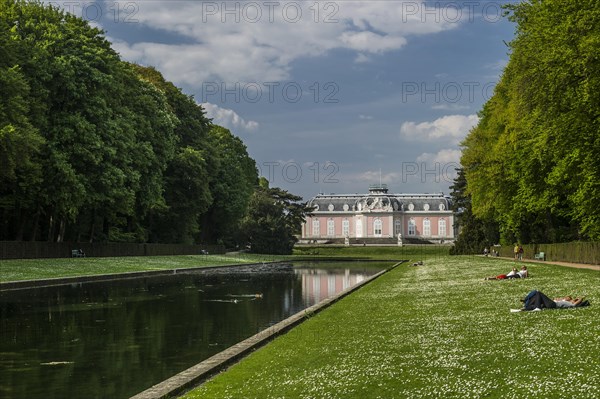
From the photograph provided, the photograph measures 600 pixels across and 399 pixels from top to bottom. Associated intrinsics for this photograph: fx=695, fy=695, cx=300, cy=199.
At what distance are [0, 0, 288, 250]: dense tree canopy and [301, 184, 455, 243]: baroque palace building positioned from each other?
323 feet

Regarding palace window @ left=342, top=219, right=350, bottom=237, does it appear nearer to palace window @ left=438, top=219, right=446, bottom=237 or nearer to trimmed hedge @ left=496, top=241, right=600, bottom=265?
palace window @ left=438, top=219, right=446, bottom=237

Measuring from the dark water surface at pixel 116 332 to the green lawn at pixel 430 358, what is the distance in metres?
1.59

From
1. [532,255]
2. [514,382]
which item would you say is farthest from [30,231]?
[514,382]

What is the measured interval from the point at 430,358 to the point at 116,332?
8.34m

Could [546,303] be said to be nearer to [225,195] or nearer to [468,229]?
[225,195]

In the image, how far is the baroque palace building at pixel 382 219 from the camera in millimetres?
157500

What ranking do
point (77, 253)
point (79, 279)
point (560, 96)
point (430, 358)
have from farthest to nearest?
point (77, 253) → point (79, 279) → point (560, 96) → point (430, 358)

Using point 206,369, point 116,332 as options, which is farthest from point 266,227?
point 206,369

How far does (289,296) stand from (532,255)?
1301 inches

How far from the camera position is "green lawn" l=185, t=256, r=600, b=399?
8023 millimetres

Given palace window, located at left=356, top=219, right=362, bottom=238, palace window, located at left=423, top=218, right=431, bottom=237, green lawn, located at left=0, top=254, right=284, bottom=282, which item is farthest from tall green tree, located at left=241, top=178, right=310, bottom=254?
palace window, located at left=423, top=218, right=431, bottom=237

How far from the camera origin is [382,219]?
517 ft

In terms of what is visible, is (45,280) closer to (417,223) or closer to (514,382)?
(514,382)

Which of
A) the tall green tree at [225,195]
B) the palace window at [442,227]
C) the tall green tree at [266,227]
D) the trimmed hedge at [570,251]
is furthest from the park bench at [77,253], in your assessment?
the palace window at [442,227]
